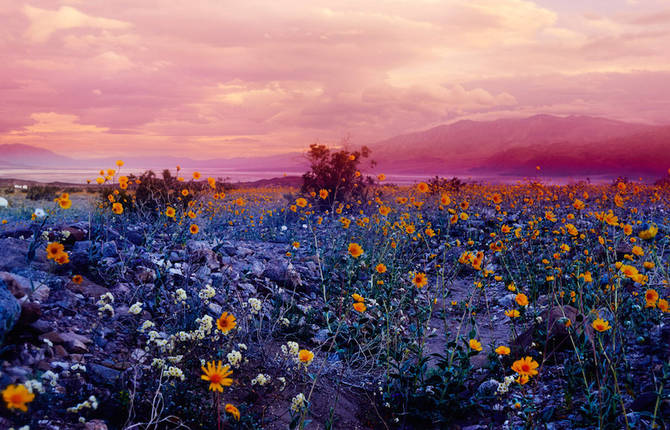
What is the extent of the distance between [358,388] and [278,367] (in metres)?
0.77

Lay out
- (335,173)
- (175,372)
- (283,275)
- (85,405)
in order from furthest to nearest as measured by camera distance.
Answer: (335,173)
(283,275)
(175,372)
(85,405)

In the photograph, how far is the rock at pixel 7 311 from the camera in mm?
2533

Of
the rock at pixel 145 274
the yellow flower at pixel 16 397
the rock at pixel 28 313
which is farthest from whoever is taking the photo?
the rock at pixel 145 274

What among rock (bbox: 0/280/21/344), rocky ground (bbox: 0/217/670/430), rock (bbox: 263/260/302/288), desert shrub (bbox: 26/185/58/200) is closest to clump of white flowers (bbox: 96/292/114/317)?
rocky ground (bbox: 0/217/670/430)

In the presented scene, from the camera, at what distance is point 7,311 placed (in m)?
2.58

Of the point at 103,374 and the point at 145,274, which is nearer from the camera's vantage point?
the point at 103,374

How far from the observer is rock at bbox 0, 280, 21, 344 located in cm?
253

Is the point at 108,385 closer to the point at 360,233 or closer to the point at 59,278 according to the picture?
the point at 59,278

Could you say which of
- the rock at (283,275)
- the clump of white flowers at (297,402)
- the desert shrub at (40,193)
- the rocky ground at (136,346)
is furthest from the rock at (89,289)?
the desert shrub at (40,193)

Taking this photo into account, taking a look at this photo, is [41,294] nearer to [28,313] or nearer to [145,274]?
[28,313]

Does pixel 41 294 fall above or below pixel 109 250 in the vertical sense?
below

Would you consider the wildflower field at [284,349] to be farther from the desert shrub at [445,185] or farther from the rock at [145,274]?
the desert shrub at [445,185]

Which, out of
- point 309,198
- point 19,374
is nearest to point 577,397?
point 19,374

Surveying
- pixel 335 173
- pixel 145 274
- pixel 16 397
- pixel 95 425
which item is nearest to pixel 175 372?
pixel 95 425
